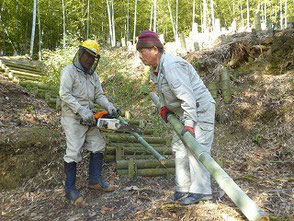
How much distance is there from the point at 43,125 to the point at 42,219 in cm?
228

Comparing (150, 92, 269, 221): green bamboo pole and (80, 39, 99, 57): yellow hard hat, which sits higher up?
(80, 39, 99, 57): yellow hard hat

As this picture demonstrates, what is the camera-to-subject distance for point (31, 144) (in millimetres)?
4004

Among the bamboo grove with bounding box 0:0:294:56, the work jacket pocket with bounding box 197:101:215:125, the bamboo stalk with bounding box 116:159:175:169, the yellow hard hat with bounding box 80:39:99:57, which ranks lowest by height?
the bamboo stalk with bounding box 116:159:175:169

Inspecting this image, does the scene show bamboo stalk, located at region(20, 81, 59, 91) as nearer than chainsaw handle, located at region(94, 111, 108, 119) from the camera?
No

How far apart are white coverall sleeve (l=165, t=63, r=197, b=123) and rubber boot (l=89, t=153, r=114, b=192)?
1.61 m

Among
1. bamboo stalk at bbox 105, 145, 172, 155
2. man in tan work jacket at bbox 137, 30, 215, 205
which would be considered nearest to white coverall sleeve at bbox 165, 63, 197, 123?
man in tan work jacket at bbox 137, 30, 215, 205

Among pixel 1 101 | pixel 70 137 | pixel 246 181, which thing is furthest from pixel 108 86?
pixel 246 181

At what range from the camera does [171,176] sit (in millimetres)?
4043

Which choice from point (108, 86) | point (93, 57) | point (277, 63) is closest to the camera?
point (93, 57)

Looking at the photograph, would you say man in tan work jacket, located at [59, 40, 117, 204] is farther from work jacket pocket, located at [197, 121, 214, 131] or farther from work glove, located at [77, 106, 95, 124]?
work jacket pocket, located at [197, 121, 214, 131]

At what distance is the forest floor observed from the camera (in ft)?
8.78

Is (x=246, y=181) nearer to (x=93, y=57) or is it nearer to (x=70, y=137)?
(x=70, y=137)

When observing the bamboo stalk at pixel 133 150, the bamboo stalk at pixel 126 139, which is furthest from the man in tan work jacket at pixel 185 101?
the bamboo stalk at pixel 126 139

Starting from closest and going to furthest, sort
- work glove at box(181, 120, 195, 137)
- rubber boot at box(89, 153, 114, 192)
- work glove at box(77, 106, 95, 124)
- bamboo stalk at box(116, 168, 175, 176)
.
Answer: work glove at box(181, 120, 195, 137), work glove at box(77, 106, 95, 124), rubber boot at box(89, 153, 114, 192), bamboo stalk at box(116, 168, 175, 176)
